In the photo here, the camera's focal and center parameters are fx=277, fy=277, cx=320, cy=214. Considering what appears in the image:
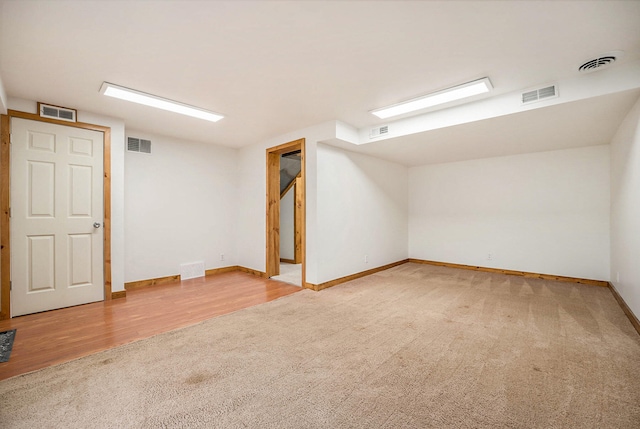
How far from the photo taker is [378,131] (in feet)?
13.9

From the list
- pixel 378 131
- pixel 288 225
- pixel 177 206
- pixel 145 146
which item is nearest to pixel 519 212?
pixel 378 131

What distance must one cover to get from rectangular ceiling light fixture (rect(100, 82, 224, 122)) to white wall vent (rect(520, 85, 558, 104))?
12.1 ft

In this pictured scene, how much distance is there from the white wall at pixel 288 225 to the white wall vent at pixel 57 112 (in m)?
4.09

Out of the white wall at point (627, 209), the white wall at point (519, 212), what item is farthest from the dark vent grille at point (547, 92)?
the white wall at point (519, 212)

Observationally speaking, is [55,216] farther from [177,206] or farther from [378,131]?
[378,131]

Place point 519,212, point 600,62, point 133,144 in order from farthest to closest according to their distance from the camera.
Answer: point 519,212, point 133,144, point 600,62

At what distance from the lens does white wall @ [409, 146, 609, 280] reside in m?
4.49

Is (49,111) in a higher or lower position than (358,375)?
higher

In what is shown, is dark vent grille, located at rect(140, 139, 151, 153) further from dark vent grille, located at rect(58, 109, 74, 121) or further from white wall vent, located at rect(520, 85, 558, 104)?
white wall vent, located at rect(520, 85, 558, 104)

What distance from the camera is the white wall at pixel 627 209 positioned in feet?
9.02

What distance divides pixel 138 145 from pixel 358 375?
183 inches

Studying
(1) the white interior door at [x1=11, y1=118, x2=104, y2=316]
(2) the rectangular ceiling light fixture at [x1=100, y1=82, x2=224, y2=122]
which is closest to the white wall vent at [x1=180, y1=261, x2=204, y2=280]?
(1) the white interior door at [x1=11, y1=118, x2=104, y2=316]

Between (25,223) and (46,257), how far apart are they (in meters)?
0.46

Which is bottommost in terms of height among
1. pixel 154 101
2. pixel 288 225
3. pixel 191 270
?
pixel 191 270
